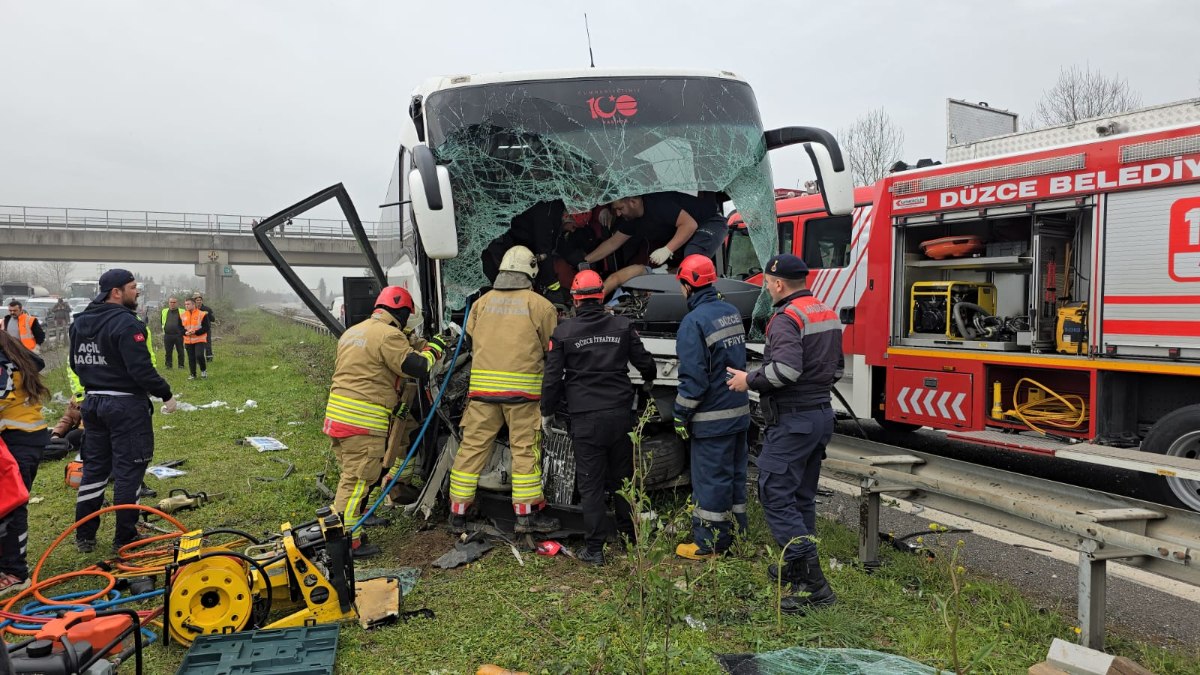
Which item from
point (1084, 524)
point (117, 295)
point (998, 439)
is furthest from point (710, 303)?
point (117, 295)

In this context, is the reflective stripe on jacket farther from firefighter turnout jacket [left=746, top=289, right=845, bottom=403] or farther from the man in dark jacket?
the man in dark jacket

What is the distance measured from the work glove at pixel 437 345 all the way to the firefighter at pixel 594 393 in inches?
29.7

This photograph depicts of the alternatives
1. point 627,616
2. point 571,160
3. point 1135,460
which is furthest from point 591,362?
point 1135,460

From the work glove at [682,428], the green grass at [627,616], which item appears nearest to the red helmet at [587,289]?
the work glove at [682,428]

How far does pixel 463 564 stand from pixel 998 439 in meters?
4.59

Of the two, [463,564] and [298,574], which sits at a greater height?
[298,574]

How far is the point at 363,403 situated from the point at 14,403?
6.45ft

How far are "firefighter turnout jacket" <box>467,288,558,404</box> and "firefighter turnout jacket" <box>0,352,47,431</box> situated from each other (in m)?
2.58

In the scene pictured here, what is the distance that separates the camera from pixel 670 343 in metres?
5.10

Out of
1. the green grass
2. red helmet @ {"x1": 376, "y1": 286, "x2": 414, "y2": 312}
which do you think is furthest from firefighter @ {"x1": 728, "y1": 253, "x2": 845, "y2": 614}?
red helmet @ {"x1": 376, "y1": 286, "x2": 414, "y2": 312}

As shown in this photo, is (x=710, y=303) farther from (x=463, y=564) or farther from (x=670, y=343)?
(x=463, y=564)

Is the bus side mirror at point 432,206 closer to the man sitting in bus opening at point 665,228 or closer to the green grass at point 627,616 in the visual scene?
the man sitting in bus opening at point 665,228

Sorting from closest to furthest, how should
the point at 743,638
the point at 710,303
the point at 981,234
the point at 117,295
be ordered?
the point at 743,638
the point at 710,303
the point at 117,295
the point at 981,234

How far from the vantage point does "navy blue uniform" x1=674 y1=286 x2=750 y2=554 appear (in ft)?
14.3
